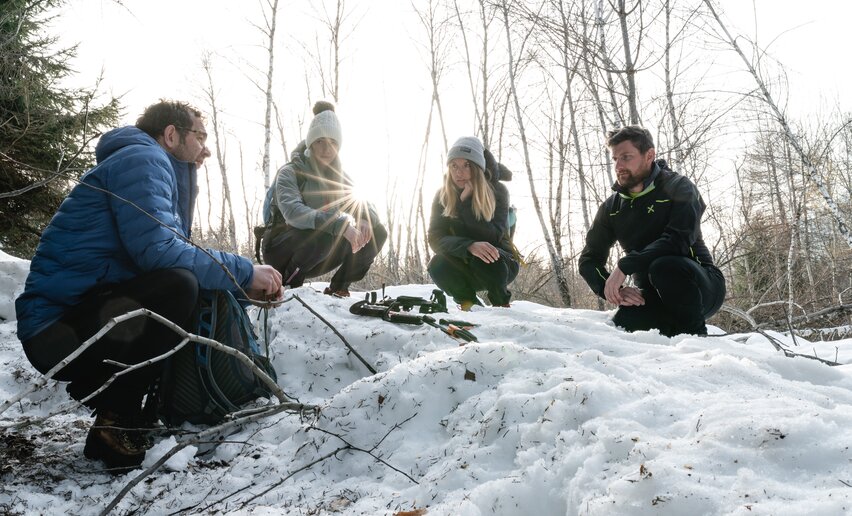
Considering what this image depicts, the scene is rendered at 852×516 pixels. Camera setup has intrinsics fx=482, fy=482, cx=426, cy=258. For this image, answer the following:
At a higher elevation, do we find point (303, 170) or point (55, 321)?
point (303, 170)

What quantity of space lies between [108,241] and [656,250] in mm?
3328

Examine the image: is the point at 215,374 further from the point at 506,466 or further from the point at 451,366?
the point at 506,466

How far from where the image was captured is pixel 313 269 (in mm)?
4570

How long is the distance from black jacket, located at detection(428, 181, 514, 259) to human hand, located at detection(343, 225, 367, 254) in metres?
0.80

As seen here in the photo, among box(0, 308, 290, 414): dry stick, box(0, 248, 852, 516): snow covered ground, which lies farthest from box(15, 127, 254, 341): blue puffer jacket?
box(0, 248, 852, 516): snow covered ground

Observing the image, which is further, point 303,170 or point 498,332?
point 303,170

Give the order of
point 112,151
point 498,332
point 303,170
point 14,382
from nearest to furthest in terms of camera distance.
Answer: point 112,151 < point 14,382 < point 498,332 < point 303,170

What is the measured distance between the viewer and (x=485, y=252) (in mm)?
4375

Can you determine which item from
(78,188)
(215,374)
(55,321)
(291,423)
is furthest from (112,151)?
(291,423)

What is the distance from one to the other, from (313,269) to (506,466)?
11.2ft

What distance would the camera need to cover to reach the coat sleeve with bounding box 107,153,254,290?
2.01 meters

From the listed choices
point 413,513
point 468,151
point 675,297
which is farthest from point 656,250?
point 413,513

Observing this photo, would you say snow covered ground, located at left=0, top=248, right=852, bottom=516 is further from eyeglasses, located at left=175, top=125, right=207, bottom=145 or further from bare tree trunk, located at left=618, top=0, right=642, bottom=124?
bare tree trunk, located at left=618, top=0, right=642, bottom=124

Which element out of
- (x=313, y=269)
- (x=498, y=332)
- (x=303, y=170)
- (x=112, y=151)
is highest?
(x=303, y=170)
